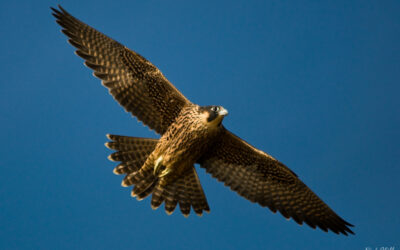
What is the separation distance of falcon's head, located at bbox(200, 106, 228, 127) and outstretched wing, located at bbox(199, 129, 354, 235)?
827 mm

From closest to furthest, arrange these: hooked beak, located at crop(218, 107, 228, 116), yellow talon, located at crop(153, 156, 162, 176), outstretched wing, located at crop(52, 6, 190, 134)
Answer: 1. hooked beak, located at crop(218, 107, 228, 116)
2. yellow talon, located at crop(153, 156, 162, 176)
3. outstretched wing, located at crop(52, 6, 190, 134)

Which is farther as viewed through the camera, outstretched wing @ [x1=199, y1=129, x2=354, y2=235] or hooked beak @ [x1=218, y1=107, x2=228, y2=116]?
outstretched wing @ [x1=199, y1=129, x2=354, y2=235]

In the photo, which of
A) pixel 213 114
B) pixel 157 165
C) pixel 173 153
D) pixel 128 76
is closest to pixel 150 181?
pixel 157 165

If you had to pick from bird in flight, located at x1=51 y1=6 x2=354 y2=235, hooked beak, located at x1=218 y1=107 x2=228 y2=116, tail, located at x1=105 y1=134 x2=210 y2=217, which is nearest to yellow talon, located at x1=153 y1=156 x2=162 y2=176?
bird in flight, located at x1=51 y1=6 x2=354 y2=235

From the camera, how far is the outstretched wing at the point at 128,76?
6.93m

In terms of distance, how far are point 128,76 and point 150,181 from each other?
4.99 ft

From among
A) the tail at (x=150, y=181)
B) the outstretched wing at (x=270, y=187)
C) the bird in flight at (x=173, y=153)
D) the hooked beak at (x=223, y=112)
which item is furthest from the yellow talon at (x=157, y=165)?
→ the hooked beak at (x=223, y=112)

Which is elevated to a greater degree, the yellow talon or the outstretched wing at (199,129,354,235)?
the outstretched wing at (199,129,354,235)

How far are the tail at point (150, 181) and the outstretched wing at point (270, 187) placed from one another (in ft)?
1.38

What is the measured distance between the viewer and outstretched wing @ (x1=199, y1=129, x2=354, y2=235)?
731 centimetres

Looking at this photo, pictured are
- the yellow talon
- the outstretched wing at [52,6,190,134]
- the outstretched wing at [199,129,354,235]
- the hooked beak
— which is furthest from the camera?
the outstretched wing at [199,129,354,235]

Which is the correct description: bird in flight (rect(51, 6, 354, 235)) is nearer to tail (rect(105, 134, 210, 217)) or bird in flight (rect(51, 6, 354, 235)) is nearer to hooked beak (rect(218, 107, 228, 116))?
tail (rect(105, 134, 210, 217))

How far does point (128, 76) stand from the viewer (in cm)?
704

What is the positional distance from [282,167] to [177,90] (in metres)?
1.88
